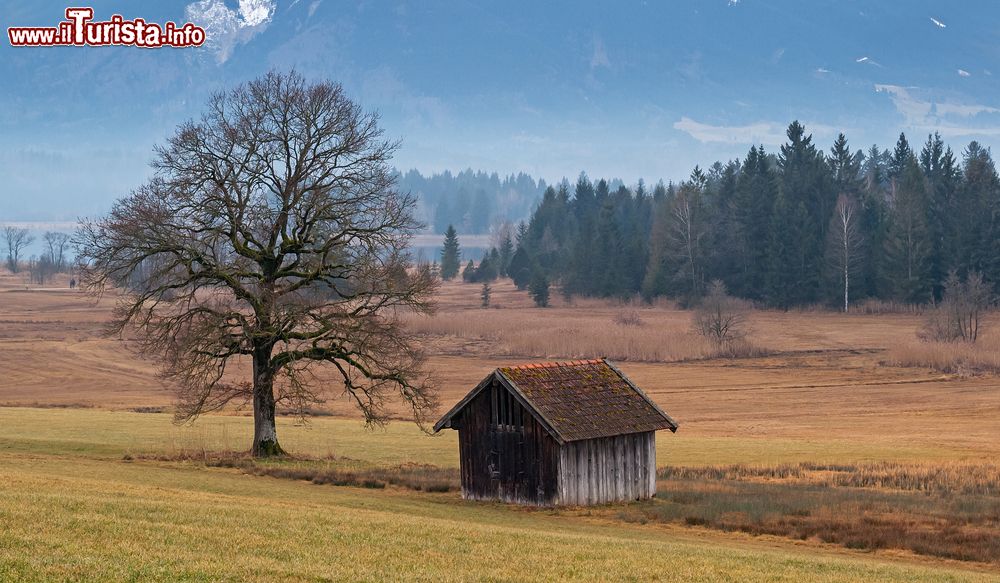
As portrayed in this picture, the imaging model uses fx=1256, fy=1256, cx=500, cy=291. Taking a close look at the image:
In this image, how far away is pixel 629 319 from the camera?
416ft

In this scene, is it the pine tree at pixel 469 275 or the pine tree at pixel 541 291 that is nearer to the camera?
the pine tree at pixel 541 291

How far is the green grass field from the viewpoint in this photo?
2034 centimetres

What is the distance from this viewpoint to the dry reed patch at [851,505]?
3198 cm

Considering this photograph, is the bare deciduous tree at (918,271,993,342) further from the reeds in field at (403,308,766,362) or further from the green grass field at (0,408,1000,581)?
the green grass field at (0,408,1000,581)

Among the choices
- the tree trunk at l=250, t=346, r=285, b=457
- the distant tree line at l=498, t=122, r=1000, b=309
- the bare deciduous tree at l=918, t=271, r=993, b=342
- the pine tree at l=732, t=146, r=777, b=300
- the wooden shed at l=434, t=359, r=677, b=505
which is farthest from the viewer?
the pine tree at l=732, t=146, r=777, b=300

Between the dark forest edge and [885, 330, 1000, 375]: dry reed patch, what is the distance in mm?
32147

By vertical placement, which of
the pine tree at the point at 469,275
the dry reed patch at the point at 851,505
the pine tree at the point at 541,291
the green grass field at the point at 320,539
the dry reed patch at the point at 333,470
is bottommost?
the dry reed patch at the point at 851,505

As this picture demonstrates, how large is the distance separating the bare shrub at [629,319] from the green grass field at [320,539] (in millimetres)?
84305

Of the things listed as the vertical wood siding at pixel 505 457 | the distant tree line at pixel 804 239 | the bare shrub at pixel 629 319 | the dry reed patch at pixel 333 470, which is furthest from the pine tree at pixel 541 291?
the vertical wood siding at pixel 505 457

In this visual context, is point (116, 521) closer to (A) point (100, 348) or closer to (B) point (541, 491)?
(B) point (541, 491)

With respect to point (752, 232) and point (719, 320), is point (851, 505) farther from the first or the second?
point (752, 232)

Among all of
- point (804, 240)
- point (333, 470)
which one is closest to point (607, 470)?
point (333, 470)

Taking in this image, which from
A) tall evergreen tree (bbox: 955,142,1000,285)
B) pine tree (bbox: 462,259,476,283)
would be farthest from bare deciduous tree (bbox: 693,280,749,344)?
pine tree (bbox: 462,259,476,283)

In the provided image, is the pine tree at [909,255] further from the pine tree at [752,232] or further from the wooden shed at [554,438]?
the wooden shed at [554,438]
